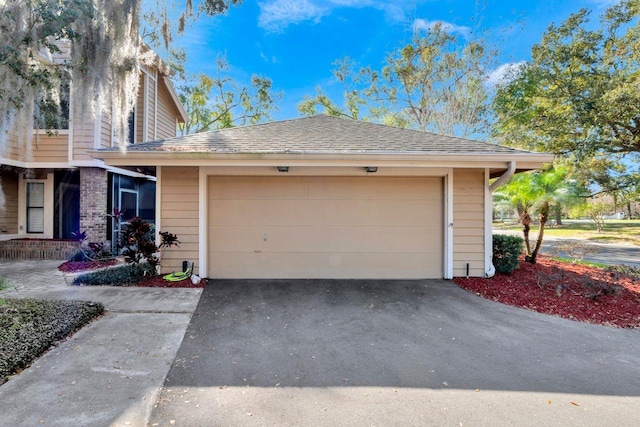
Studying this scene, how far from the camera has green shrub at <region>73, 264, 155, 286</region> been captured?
18.5ft

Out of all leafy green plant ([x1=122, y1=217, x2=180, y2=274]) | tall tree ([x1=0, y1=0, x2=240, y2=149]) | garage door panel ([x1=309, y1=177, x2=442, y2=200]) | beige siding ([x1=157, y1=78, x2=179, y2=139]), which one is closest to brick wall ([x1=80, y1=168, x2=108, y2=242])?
tall tree ([x1=0, y1=0, x2=240, y2=149])

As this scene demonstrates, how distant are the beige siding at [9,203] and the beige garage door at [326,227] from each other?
284 inches

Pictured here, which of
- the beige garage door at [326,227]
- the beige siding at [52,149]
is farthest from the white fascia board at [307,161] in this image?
the beige siding at [52,149]

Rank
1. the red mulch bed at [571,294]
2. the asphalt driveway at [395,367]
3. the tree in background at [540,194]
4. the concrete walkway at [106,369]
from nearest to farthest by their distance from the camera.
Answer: the concrete walkway at [106,369] → the asphalt driveway at [395,367] → the red mulch bed at [571,294] → the tree in background at [540,194]

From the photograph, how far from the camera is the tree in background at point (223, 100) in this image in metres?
18.0

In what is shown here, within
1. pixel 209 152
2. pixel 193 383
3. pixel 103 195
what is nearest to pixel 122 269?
pixel 209 152

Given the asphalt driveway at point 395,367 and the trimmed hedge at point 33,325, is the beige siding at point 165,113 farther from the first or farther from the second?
the asphalt driveway at point 395,367

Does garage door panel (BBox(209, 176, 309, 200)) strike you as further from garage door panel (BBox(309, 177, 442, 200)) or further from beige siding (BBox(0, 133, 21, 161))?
beige siding (BBox(0, 133, 21, 161))

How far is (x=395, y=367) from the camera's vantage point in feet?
10.1

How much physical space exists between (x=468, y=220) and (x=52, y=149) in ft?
35.1

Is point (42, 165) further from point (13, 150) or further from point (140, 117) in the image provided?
point (140, 117)

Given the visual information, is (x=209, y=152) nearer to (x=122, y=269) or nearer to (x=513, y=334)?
(x=122, y=269)

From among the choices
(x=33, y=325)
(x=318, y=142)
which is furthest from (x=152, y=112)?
(x=33, y=325)

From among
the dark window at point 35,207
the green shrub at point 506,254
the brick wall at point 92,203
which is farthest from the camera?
the dark window at point 35,207
